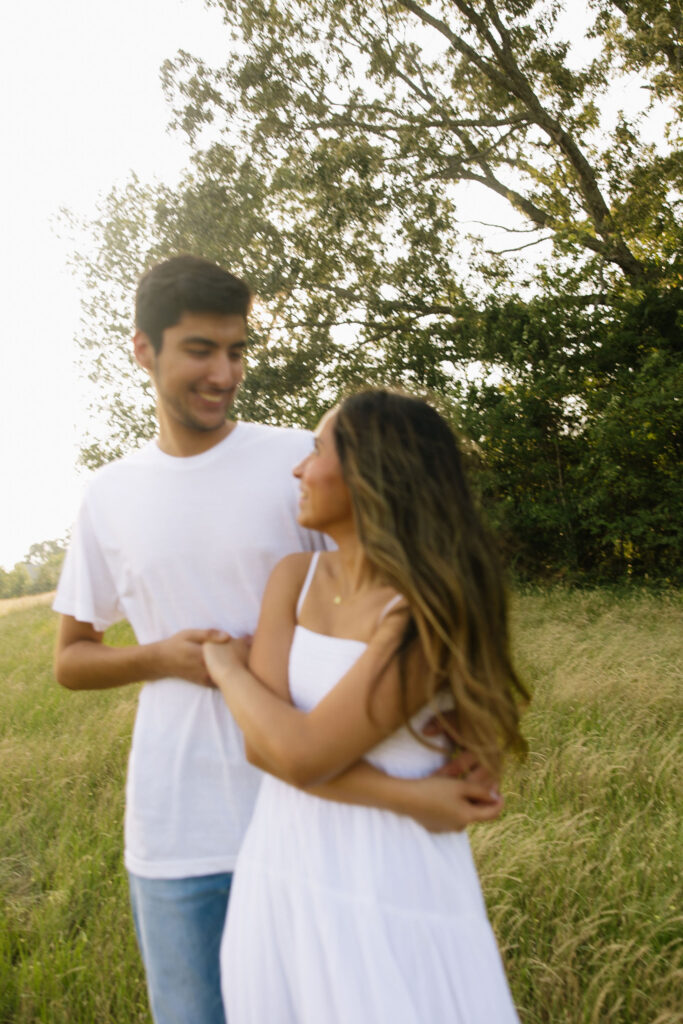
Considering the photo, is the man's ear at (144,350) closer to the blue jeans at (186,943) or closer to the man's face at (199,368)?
the man's face at (199,368)

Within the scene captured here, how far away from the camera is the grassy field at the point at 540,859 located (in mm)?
2920

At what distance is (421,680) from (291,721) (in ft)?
0.74

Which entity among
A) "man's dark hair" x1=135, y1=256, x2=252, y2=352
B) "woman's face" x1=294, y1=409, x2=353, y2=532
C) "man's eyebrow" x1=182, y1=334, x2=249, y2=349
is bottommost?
"woman's face" x1=294, y1=409, x2=353, y2=532

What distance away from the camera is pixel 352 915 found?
141 centimetres

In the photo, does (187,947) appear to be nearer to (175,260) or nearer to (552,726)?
(175,260)

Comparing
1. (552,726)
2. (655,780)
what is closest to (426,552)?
(655,780)

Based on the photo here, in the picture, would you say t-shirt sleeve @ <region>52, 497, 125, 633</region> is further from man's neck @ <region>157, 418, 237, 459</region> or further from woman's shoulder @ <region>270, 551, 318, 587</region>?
woman's shoulder @ <region>270, 551, 318, 587</region>

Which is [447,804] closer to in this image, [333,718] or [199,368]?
[333,718]

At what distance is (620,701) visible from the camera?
588 cm

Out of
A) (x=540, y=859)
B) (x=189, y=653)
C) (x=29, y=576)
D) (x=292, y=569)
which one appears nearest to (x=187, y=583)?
(x=189, y=653)

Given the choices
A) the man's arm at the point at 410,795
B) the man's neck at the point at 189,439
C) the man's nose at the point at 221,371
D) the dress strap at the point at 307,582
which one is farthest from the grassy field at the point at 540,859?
the man's nose at the point at 221,371

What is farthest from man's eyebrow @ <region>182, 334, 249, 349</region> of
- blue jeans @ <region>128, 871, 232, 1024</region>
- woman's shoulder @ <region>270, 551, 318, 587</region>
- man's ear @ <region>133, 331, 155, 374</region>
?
blue jeans @ <region>128, 871, 232, 1024</region>

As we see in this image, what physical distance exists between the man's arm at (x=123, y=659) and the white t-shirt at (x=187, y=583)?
0.05m

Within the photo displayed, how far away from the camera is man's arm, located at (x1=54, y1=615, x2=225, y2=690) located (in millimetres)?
1710
